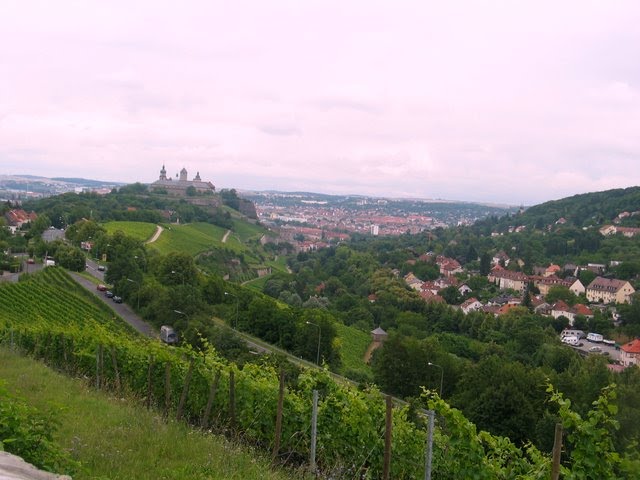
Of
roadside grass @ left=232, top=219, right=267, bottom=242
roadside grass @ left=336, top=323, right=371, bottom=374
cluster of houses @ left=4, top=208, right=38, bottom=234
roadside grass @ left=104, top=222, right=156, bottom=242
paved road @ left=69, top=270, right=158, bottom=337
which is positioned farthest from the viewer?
roadside grass @ left=232, top=219, right=267, bottom=242

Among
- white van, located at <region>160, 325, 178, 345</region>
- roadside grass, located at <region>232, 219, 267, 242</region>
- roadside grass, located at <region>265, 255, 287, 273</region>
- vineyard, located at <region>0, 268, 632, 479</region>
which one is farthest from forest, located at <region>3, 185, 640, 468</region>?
roadside grass, located at <region>232, 219, 267, 242</region>

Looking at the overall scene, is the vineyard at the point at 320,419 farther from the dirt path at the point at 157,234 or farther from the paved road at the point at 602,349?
the dirt path at the point at 157,234

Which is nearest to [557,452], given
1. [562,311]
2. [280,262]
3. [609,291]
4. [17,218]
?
[562,311]

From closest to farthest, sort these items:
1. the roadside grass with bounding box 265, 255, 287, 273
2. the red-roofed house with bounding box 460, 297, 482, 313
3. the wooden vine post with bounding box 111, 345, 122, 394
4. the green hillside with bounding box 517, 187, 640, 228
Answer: the wooden vine post with bounding box 111, 345, 122, 394
the red-roofed house with bounding box 460, 297, 482, 313
the roadside grass with bounding box 265, 255, 287, 273
the green hillside with bounding box 517, 187, 640, 228

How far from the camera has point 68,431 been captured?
22.0 ft

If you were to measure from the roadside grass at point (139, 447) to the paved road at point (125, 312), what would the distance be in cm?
2316

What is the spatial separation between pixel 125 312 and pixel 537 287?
5779cm

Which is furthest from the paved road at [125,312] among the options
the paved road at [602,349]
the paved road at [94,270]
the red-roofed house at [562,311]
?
the red-roofed house at [562,311]

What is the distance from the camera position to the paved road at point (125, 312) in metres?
31.7

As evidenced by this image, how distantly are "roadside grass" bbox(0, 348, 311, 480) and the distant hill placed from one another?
116 m

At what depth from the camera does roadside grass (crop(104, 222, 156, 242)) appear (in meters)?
68.9

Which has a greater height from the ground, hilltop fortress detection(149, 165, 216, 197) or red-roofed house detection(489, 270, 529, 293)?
hilltop fortress detection(149, 165, 216, 197)

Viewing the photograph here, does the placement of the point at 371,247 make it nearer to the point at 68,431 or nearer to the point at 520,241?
the point at 520,241

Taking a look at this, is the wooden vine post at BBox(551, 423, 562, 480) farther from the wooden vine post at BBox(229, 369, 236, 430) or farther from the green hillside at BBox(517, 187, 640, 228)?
the green hillside at BBox(517, 187, 640, 228)
